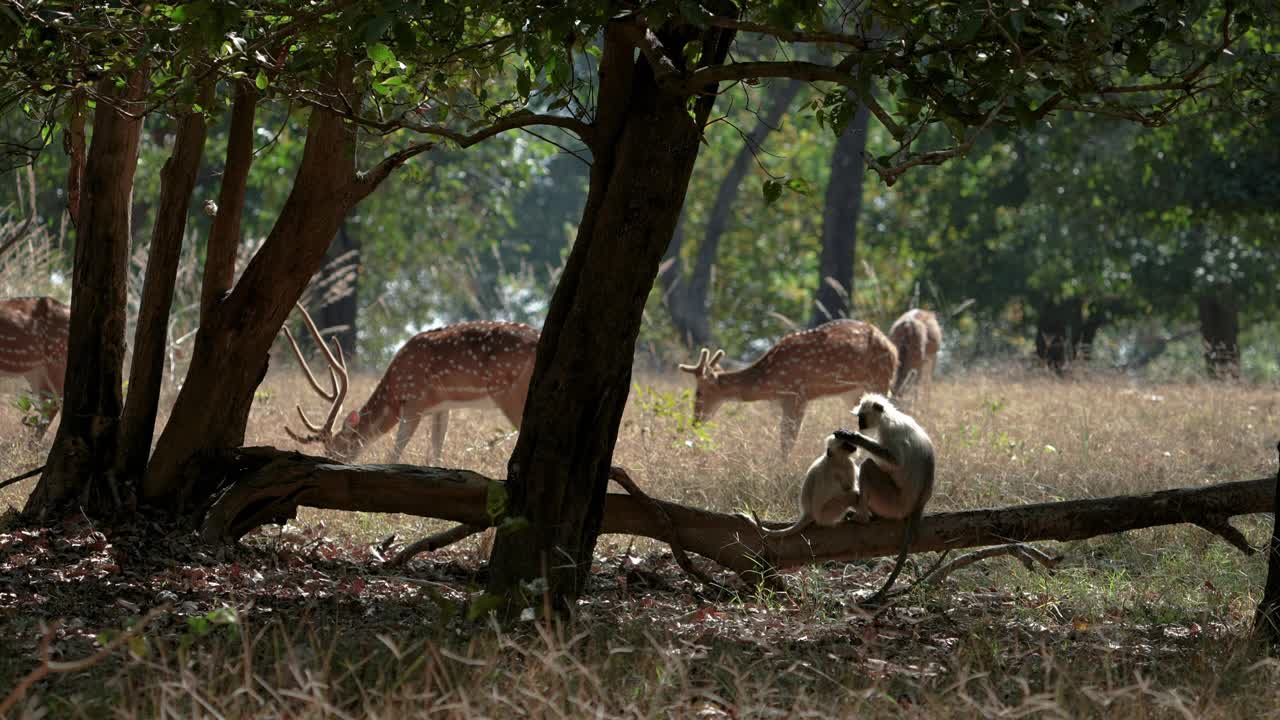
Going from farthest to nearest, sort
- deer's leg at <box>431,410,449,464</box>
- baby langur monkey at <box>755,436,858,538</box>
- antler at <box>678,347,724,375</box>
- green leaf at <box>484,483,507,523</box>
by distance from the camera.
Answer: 1. antler at <box>678,347,724,375</box>
2. deer's leg at <box>431,410,449,464</box>
3. baby langur monkey at <box>755,436,858,538</box>
4. green leaf at <box>484,483,507,523</box>

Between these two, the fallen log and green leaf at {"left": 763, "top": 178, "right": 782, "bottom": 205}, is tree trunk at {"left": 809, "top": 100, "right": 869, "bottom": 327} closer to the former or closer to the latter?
the fallen log

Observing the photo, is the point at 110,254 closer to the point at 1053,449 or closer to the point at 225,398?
the point at 225,398

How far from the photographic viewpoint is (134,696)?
387 centimetres

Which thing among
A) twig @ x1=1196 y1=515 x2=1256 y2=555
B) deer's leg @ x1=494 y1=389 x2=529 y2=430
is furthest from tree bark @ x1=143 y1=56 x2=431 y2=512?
deer's leg @ x1=494 y1=389 x2=529 y2=430

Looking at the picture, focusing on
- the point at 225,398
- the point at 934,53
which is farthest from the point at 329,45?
the point at 934,53

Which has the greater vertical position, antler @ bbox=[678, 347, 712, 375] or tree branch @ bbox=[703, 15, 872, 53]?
tree branch @ bbox=[703, 15, 872, 53]

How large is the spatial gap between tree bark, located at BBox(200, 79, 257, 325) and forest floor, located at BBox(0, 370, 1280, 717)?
1236 mm

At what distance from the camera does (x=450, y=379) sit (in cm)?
1069

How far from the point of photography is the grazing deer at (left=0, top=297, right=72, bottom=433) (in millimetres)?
10594

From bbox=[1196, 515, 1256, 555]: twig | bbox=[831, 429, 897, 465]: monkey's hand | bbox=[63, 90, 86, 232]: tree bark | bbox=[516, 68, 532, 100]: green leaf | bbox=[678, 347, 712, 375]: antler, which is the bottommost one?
bbox=[1196, 515, 1256, 555]: twig

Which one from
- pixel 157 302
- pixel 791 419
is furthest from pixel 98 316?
pixel 791 419

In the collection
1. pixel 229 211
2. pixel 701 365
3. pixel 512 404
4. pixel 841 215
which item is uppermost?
pixel 841 215

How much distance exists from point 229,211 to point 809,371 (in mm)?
6975

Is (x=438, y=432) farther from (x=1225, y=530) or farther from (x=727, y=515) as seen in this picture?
(x=1225, y=530)
